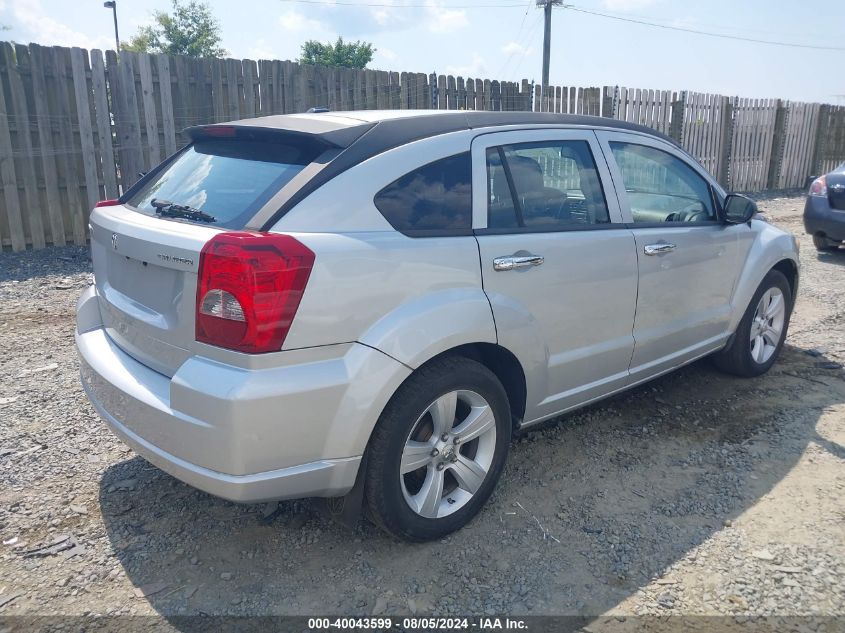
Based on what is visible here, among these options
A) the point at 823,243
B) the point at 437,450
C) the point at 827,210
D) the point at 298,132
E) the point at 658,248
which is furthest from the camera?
the point at 823,243

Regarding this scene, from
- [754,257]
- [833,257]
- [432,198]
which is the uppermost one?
[432,198]

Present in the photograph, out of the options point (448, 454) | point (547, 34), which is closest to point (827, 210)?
point (448, 454)

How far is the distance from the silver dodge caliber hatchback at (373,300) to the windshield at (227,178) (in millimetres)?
12

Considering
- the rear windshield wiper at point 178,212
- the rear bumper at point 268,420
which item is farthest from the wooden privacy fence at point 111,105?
the rear bumper at point 268,420

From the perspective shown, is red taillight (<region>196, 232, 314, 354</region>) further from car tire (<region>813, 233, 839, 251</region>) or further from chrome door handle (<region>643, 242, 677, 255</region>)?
car tire (<region>813, 233, 839, 251</region>)

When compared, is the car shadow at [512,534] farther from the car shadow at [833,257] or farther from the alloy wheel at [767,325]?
the car shadow at [833,257]

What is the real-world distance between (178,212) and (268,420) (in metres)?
1.03

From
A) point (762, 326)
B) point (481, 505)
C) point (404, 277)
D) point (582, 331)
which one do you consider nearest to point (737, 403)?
point (762, 326)

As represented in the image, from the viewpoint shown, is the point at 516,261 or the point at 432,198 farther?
the point at 516,261

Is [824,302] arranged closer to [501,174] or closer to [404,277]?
[501,174]

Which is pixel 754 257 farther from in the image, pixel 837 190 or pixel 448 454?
pixel 837 190

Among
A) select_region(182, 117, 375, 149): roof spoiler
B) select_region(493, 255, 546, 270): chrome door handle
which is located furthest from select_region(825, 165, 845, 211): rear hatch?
select_region(182, 117, 375, 149): roof spoiler

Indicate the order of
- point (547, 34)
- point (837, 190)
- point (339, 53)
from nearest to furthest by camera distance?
point (837, 190) < point (547, 34) < point (339, 53)

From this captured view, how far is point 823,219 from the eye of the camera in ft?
29.7
